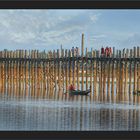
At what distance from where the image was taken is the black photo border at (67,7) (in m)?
6.88

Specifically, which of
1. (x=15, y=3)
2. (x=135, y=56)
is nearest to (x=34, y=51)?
(x=135, y=56)

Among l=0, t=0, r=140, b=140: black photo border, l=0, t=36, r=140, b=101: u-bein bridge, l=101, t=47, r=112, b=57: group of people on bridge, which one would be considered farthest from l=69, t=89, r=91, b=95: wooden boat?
l=0, t=0, r=140, b=140: black photo border

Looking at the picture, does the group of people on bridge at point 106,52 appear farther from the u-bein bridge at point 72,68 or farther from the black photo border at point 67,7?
the black photo border at point 67,7

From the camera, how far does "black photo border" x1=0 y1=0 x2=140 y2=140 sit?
6.88 m

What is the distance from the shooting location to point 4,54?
37.9 m

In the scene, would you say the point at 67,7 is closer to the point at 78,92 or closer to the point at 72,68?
the point at 78,92

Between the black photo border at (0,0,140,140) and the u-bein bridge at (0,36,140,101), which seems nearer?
the black photo border at (0,0,140,140)

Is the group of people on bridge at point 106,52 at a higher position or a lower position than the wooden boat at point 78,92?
higher

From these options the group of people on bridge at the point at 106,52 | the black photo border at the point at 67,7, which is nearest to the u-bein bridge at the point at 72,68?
the group of people on bridge at the point at 106,52

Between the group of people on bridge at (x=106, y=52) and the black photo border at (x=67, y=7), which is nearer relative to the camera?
the black photo border at (x=67, y=7)

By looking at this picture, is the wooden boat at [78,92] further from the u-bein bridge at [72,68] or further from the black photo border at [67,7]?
the black photo border at [67,7]

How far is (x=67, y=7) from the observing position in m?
6.99

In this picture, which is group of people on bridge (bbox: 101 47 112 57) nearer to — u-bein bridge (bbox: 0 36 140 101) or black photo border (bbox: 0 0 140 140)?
u-bein bridge (bbox: 0 36 140 101)

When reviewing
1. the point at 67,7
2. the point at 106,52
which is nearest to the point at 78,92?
the point at 106,52
